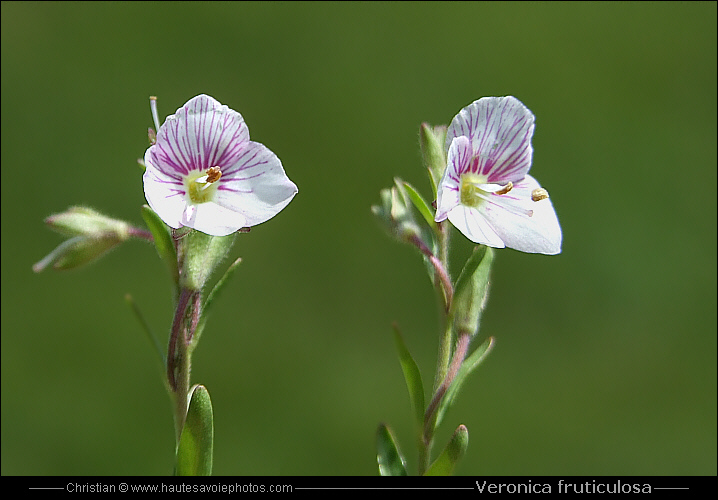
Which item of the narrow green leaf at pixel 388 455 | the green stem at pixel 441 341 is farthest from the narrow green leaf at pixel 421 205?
the narrow green leaf at pixel 388 455

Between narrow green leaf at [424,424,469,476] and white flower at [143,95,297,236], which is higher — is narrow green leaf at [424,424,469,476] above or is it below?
below

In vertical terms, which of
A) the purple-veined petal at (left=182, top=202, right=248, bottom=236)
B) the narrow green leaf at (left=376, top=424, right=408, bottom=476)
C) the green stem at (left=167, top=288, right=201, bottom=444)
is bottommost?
the narrow green leaf at (left=376, top=424, right=408, bottom=476)

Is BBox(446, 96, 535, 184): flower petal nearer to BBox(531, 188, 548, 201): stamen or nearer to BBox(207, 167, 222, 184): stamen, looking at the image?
BBox(531, 188, 548, 201): stamen

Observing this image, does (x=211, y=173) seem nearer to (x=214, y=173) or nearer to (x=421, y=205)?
(x=214, y=173)

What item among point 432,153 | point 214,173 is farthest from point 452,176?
point 214,173

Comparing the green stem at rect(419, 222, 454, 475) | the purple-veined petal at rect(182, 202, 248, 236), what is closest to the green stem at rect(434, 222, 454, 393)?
the green stem at rect(419, 222, 454, 475)

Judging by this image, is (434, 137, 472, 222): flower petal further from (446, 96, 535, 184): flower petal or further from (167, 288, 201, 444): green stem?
(167, 288, 201, 444): green stem
